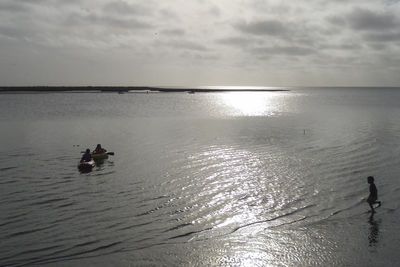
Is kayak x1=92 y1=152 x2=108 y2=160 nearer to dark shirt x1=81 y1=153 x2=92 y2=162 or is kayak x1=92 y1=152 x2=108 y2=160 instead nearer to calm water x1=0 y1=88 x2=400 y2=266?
calm water x1=0 y1=88 x2=400 y2=266

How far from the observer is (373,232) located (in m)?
15.3

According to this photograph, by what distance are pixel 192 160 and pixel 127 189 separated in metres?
9.24

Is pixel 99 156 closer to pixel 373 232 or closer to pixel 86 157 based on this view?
pixel 86 157

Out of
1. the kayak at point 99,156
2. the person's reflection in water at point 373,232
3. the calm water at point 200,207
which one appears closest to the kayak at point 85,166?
the calm water at point 200,207

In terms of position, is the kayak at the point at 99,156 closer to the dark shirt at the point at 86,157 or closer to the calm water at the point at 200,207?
the calm water at the point at 200,207

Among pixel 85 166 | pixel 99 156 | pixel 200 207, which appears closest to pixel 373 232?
pixel 200 207

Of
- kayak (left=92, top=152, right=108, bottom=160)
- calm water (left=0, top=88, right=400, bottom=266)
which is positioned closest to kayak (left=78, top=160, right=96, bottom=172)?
calm water (left=0, top=88, right=400, bottom=266)

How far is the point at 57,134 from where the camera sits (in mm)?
45875

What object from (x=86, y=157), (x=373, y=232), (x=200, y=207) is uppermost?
(x=86, y=157)

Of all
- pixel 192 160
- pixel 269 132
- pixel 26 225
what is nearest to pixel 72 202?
pixel 26 225

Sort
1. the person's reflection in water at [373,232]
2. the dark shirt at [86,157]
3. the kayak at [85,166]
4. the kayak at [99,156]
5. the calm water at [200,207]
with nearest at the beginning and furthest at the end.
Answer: the calm water at [200,207], the person's reflection in water at [373,232], the kayak at [85,166], the dark shirt at [86,157], the kayak at [99,156]

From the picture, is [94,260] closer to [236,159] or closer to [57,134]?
[236,159]

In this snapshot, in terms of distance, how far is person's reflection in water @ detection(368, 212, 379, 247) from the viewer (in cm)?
1440

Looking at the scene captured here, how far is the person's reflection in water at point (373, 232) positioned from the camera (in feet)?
47.2
